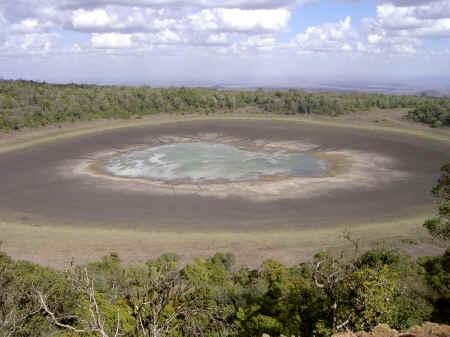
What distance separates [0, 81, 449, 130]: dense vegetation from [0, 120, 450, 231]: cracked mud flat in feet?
83.3

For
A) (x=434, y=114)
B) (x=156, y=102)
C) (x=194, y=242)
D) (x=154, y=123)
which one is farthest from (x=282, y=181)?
(x=156, y=102)

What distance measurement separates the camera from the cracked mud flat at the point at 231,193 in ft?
127

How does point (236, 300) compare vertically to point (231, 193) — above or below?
above

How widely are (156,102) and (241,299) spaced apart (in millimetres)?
91011

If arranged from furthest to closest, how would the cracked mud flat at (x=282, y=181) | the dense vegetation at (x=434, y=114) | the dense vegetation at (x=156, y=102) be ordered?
the dense vegetation at (x=156, y=102), the dense vegetation at (x=434, y=114), the cracked mud flat at (x=282, y=181)

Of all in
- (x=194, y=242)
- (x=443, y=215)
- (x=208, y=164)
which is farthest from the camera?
(x=208, y=164)

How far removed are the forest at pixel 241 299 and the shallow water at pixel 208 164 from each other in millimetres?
28099

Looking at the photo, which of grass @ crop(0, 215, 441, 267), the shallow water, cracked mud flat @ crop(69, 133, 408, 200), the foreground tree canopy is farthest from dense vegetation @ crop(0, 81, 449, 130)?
the foreground tree canopy

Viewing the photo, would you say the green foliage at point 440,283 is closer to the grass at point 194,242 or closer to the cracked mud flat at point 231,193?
the grass at point 194,242

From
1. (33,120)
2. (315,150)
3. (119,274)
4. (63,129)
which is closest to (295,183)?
(315,150)

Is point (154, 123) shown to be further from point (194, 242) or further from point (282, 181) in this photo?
point (194, 242)

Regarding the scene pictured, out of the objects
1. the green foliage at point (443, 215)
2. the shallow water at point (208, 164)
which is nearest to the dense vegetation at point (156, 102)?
the shallow water at point (208, 164)

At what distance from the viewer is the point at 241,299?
1962 centimetres

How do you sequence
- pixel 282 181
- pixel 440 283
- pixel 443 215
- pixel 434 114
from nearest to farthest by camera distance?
pixel 440 283
pixel 443 215
pixel 282 181
pixel 434 114
